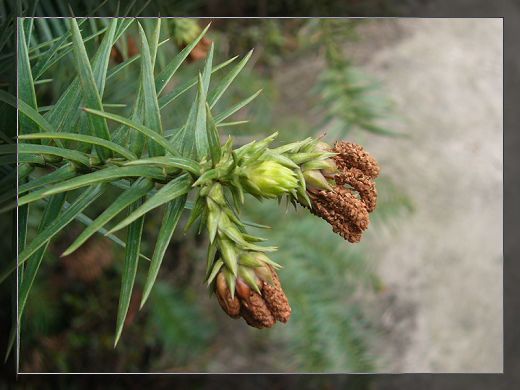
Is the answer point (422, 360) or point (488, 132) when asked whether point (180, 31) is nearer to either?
point (488, 132)

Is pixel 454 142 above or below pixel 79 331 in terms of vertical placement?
above

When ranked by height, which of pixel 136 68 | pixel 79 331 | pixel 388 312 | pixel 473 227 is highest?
pixel 136 68

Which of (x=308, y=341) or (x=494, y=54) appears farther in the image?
(x=308, y=341)

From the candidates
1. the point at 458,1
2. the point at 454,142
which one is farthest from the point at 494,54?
the point at 454,142

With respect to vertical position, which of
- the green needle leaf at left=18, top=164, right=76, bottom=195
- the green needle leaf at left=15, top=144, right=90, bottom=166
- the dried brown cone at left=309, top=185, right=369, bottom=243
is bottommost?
the dried brown cone at left=309, top=185, right=369, bottom=243

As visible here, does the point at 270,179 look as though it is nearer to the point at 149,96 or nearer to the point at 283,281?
the point at 149,96

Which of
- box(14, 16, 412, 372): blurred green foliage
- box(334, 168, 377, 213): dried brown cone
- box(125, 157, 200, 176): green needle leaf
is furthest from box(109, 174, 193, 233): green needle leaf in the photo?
box(14, 16, 412, 372): blurred green foliage

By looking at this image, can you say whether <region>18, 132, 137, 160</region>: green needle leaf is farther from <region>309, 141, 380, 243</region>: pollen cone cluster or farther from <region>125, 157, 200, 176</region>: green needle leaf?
<region>309, 141, 380, 243</region>: pollen cone cluster
